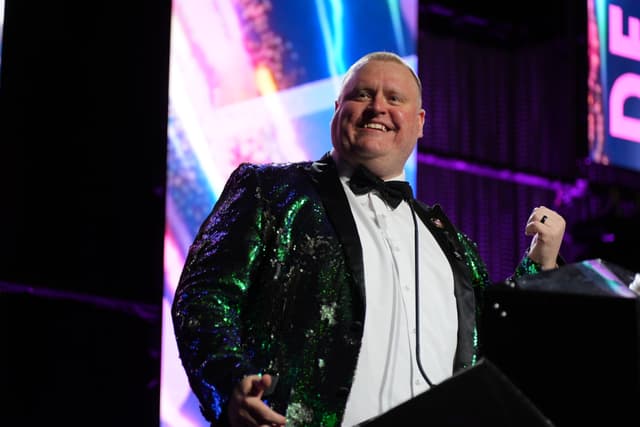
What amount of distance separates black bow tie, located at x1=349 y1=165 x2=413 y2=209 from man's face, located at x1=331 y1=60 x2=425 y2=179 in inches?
1.2

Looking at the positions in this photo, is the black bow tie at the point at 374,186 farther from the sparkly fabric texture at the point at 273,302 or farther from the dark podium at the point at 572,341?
the dark podium at the point at 572,341

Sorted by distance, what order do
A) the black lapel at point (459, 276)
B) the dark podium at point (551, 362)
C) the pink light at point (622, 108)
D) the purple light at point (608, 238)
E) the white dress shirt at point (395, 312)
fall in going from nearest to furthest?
the dark podium at point (551, 362) < the white dress shirt at point (395, 312) < the black lapel at point (459, 276) < the pink light at point (622, 108) < the purple light at point (608, 238)

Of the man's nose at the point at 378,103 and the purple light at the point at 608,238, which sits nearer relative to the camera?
the man's nose at the point at 378,103

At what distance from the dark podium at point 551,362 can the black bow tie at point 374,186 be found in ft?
2.22

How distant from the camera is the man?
162 cm

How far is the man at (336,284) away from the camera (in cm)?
162

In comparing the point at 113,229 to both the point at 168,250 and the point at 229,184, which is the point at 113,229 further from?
the point at 229,184

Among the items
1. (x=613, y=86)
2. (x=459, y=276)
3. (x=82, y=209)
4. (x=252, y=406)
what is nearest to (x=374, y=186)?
(x=459, y=276)

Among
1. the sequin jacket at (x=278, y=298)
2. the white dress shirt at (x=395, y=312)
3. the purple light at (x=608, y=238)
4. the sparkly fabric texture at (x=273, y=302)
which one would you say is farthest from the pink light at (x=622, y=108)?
the sparkly fabric texture at (x=273, y=302)

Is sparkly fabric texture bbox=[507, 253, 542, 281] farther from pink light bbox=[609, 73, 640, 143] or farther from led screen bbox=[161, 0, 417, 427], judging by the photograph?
pink light bbox=[609, 73, 640, 143]

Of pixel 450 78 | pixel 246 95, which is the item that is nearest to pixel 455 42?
pixel 450 78

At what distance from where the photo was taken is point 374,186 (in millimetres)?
1931

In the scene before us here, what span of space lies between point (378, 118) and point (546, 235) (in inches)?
15.5

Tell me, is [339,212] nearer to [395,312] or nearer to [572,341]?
[395,312]
